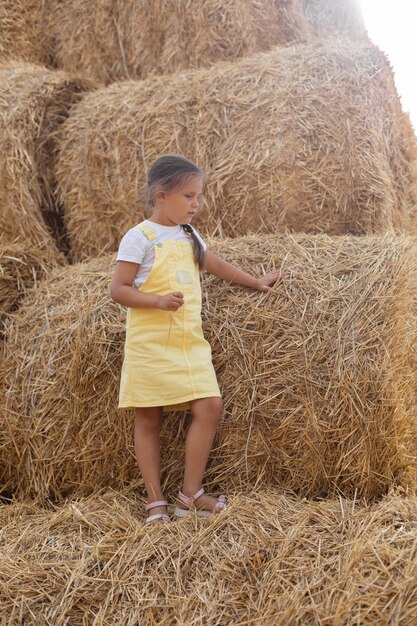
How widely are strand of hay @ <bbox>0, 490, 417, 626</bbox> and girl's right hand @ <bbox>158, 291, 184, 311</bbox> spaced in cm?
45

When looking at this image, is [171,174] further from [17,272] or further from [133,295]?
[17,272]

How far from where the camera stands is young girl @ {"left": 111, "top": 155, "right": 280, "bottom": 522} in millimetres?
1680

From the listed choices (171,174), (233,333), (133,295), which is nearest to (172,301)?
(133,295)

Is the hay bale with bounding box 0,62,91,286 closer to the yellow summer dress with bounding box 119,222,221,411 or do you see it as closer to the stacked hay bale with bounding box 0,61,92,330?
the stacked hay bale with bounding box 0,61,92,330

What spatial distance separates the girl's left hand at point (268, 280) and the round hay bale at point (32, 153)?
2.83 ft

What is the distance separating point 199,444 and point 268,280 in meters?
0.44

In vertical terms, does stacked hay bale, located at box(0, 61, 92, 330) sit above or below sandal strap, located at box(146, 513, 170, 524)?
above

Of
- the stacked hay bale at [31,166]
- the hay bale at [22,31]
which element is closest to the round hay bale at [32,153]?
the stacked hay bale at [31,166]

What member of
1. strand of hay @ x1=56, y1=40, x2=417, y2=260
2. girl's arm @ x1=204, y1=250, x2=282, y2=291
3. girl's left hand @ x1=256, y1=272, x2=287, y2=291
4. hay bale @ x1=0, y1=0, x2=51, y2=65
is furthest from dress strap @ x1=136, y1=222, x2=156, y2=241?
hay bale @ x1=0, y1=0, x2=51, y2=65

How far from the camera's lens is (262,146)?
224 centimetres

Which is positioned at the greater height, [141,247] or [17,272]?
[141,247]

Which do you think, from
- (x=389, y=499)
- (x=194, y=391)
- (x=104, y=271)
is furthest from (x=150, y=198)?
(x=389, y=499)

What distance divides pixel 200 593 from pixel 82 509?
48cm

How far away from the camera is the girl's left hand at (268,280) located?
5.94ft
